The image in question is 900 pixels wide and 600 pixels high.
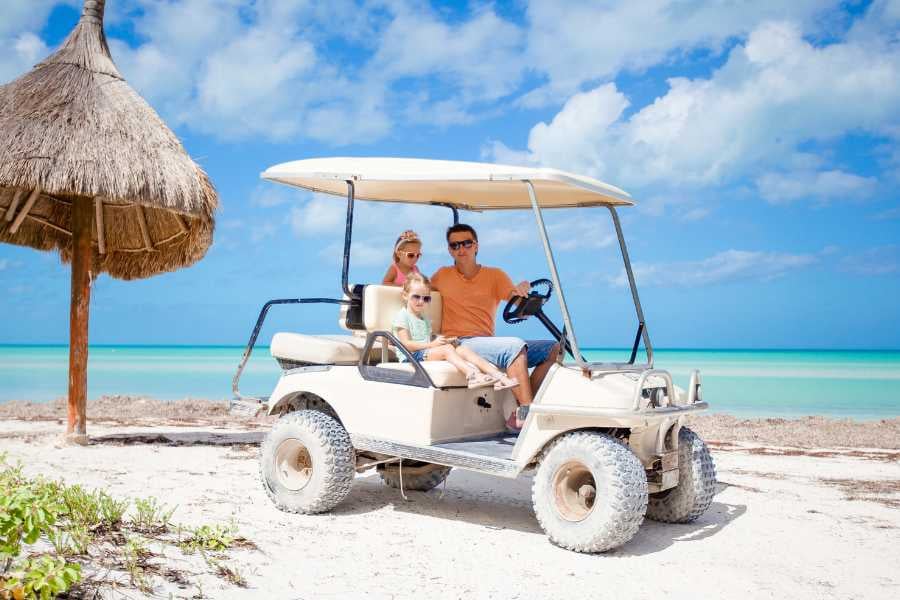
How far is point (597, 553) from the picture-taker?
5062mm

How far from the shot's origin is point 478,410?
19.6 feet

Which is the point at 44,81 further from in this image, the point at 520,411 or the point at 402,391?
the point at 520,411

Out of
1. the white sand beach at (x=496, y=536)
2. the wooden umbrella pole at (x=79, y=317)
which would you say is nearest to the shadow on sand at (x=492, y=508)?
the white sand beach at (x=496, y=536)

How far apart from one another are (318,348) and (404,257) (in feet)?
3.77

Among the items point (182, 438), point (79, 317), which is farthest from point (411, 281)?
point (182, 438)

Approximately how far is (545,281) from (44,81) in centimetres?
618

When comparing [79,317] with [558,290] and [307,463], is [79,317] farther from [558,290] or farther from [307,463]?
[558,290]

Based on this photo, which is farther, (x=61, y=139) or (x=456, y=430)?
(x=61, y=139)

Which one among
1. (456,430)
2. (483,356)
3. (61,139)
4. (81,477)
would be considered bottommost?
(81,477)

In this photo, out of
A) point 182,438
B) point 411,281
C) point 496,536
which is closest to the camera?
point 496,536

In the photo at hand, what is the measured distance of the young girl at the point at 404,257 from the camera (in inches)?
271

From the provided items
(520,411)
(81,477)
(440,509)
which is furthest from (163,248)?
(520,411)

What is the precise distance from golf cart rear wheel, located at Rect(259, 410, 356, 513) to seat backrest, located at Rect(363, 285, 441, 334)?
2.44 ft

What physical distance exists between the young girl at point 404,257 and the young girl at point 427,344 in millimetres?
641
